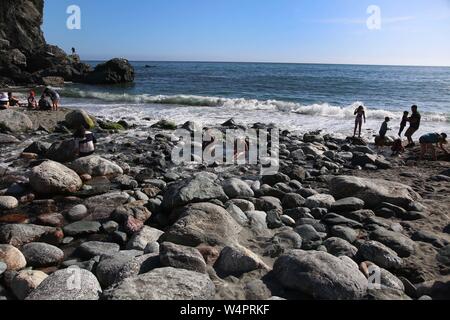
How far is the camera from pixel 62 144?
34.1 ft

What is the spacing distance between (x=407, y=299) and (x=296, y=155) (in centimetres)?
761

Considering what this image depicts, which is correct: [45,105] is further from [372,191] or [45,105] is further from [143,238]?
[372,191]

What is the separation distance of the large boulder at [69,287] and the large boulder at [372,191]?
5111 millimetres

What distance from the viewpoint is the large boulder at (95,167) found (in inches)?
356

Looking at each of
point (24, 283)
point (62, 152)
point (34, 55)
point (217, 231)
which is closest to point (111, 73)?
point (34, 55)

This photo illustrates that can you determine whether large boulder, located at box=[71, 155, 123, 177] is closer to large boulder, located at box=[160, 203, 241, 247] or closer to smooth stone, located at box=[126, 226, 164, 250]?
smooth stone, located at box=[126, 226, 164, 250]

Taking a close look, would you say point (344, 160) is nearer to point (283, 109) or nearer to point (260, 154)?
point (260, 154)

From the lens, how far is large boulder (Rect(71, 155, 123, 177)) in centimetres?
905

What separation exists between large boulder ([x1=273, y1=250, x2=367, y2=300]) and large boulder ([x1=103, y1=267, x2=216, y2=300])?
901 millimetres

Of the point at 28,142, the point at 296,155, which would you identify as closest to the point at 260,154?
the point at 296,155

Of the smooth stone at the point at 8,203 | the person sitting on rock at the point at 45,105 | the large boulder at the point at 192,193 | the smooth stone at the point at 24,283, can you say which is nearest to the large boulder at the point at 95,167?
the smooth stone at the point at 8,203

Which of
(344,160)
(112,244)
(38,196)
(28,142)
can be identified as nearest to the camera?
(112,244)

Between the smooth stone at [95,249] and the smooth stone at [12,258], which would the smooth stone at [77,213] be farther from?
the smooth stone at [12,258]
